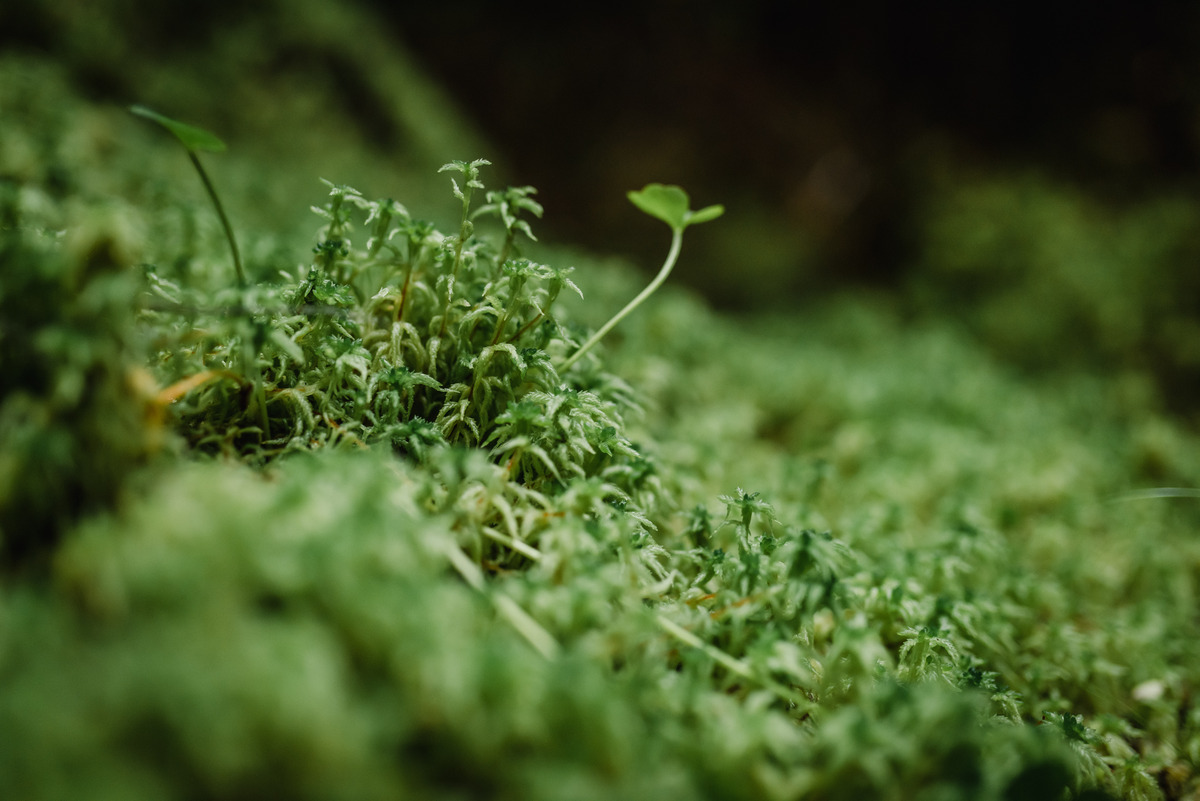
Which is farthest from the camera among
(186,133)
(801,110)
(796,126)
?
(801,110)

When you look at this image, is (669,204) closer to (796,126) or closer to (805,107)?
(796,126)

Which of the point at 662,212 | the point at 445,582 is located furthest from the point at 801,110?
the point at 445,582

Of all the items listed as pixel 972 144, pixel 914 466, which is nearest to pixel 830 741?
pixel 914 466

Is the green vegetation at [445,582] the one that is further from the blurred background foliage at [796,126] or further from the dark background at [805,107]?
the dark background at [805,107]

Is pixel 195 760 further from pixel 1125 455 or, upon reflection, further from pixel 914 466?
pixel 1125 455

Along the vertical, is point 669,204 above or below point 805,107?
below

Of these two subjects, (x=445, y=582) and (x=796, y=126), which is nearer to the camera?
(x=445, y=582)

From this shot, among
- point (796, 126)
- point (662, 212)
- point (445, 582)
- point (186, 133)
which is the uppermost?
point (796, 126)

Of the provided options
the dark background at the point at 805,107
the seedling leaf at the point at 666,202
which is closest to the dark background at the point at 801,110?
the dark background at the point at 805,107
